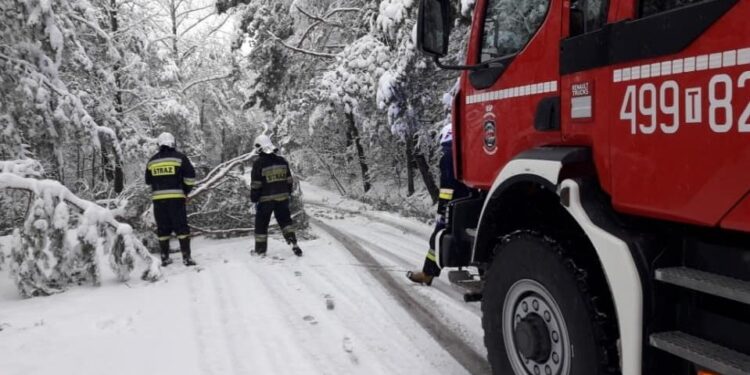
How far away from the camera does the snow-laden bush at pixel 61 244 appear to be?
5941 millimetres

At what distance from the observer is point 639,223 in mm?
2500

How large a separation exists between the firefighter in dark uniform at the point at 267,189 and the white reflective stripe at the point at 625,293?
233 inches

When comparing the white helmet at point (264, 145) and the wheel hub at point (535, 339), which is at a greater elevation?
the white helmet at point (264, 145)

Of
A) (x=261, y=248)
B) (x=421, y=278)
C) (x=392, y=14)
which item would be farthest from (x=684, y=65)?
(x=392, y=14)

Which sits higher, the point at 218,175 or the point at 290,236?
the point at 218,175

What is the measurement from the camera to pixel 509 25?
3.41 meters

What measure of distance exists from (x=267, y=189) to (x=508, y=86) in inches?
205

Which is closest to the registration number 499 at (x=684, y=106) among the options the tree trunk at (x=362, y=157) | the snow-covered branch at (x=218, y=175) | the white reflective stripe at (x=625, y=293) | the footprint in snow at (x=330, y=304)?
the white reflective stripe at (x=625, y=293)

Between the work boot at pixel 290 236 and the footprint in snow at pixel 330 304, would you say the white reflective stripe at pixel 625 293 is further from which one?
the work boot at pixel 290 236

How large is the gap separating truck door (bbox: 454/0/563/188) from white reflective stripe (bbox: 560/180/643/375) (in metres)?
0.79

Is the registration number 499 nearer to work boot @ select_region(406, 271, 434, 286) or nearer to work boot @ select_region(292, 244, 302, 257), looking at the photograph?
work boot @ select_region(406, 271, 434, 286)

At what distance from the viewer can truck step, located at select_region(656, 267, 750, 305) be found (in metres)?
1.89

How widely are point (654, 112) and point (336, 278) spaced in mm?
4768

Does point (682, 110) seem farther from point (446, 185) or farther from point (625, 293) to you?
point (446, 185)
